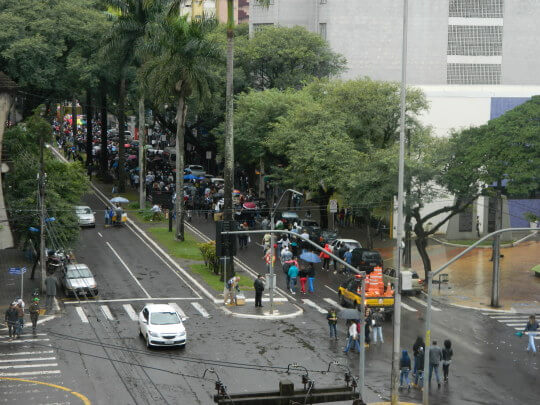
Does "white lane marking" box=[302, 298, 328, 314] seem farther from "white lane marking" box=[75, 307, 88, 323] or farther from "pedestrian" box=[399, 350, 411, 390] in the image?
"pedestrian" box=[399, 350, 411, 390]

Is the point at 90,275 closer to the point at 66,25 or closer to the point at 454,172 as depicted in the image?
the point at 454,172

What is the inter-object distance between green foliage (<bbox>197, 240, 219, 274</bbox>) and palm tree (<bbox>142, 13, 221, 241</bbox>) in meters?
9.79

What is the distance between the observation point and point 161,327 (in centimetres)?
3534

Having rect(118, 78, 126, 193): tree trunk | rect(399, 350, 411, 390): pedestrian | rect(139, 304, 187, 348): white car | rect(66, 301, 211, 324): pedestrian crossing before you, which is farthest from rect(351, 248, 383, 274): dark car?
rect(118, 78, 126, 193): tree trunk

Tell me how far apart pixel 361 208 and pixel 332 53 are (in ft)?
108

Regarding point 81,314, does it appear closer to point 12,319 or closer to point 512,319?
point 12,319

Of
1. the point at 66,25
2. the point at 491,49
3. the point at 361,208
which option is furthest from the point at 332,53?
the point at 361,208

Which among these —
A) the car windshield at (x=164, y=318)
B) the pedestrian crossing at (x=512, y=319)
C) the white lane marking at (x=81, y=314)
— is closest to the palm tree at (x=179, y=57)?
the white lane marking at (x=81, y=314)

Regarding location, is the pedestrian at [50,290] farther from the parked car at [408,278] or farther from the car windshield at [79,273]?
the parked car at [408,278]

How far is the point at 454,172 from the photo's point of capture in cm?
4841

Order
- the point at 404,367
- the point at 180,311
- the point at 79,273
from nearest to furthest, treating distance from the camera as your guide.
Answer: the point at 404,367 < the point at 180,311 < the point at 79,273

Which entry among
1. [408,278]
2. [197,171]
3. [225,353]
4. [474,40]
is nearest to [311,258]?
[408,278]

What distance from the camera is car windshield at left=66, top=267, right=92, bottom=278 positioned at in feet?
147

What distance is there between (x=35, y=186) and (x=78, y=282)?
7144 millimetres
